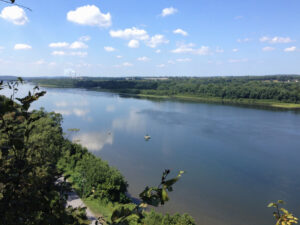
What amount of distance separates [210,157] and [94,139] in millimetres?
12926

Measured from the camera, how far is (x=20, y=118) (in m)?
1.22

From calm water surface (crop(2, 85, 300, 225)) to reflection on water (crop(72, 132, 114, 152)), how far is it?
0.35 ft

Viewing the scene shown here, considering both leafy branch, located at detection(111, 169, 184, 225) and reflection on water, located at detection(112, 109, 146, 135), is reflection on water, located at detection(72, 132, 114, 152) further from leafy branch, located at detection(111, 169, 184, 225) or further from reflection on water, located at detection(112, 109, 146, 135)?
leafy branch, located at detection(111, 169, 184, 225)

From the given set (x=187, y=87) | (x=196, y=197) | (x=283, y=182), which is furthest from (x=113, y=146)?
(x=187, y=87)

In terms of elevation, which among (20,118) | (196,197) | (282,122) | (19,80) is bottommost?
(196,197)

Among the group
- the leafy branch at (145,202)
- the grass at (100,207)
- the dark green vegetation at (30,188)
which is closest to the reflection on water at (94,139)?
the grass at (100,207)

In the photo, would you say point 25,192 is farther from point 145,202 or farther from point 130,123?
point 130,123

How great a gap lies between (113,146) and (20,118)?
75.2 ft

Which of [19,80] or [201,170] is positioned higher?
[19,80]

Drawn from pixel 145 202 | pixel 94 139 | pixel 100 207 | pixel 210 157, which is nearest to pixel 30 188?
pixel 145 202

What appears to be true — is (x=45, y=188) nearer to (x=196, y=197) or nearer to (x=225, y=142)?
(x=196, y=197)

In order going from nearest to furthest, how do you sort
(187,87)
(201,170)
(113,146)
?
(201,170) < (113,146) < (187,87)

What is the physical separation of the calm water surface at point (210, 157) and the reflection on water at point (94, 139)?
0.35 ft

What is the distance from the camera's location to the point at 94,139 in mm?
26000
